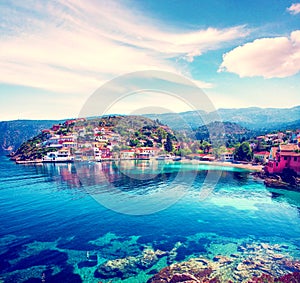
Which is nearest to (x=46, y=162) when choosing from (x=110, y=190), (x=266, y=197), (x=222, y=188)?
(x=110, y=190)

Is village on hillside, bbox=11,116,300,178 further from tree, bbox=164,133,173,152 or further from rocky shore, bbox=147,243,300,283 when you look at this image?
rocky shore, bbox=147,243,300,283

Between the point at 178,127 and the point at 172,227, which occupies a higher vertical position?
the point at 178,127

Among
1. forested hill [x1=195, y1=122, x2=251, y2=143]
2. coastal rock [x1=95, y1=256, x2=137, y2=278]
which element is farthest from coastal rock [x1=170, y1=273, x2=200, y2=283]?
forested hill [x1=195, y1=122, x2=251, y2=143]

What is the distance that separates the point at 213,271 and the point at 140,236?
5420 mm

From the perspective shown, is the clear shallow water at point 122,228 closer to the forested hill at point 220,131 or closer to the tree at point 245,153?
the tree at point 245,153

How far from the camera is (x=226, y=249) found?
1270 cm

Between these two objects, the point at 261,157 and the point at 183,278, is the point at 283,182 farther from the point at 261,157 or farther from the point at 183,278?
the point at 183,278

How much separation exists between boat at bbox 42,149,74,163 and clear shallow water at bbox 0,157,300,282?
3665cm

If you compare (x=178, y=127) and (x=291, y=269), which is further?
(x=178, y=127)

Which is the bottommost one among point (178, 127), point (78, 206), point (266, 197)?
point (266, 197)

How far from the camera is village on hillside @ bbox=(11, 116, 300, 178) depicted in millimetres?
61406

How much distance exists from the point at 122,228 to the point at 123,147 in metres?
60.2

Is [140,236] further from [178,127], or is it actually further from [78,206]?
[178,127]

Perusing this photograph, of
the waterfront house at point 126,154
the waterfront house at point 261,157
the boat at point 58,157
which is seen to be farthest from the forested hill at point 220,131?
the boat at point 58,157
